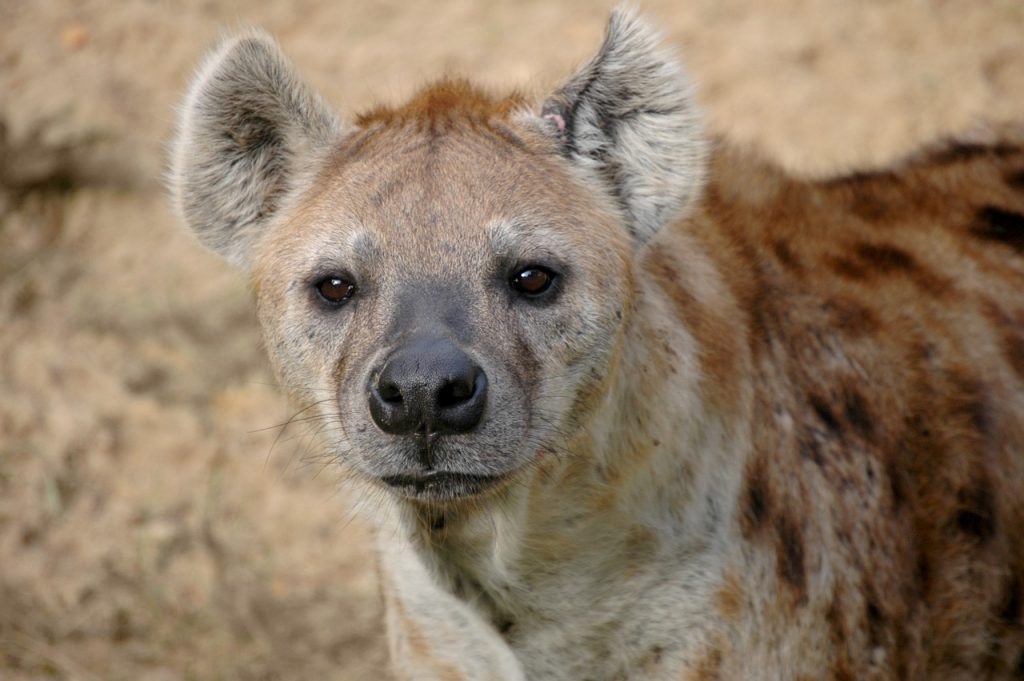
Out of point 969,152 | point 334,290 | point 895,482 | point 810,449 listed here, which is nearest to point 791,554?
point 810,449

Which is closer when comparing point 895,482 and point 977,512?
point 895,482

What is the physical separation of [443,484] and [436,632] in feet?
1.87

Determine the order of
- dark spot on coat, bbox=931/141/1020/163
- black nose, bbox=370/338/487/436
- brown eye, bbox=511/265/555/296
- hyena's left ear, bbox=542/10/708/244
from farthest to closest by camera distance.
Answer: dark spot on coat, bbox=931/141/1020/163, hyena's left ear, bbox=542/10/708/244, brown eye, bbox=511/265/555/296, black nose, bbox=370/338/487/436

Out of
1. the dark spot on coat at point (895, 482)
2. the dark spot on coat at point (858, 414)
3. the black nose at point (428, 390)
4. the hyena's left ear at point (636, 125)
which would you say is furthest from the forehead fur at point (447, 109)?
the dark spot on coat at point (895, 482)

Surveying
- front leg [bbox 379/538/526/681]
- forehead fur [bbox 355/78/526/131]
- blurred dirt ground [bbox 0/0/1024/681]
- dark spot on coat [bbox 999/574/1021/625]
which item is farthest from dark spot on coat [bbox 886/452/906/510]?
blurred dirt ground [bbox 0/0/1024/681]

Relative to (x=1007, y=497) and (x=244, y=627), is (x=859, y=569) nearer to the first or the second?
(x=1007, y=497)

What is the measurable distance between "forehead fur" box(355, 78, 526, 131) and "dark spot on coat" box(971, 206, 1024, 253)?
1397 millimetres

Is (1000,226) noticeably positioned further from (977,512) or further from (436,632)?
(436,632)

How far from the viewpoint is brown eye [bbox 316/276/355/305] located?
2.53m

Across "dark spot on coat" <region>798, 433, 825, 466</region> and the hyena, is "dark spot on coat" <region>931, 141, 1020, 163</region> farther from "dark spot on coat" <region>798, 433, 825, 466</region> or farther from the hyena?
"dark spot on coat" <region>798, 433, 825, 466</region>

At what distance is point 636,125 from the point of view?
8.80 feet

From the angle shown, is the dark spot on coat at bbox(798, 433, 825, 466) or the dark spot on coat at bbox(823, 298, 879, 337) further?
the dark spot on coat at bbox(823, 298, 879, 337)

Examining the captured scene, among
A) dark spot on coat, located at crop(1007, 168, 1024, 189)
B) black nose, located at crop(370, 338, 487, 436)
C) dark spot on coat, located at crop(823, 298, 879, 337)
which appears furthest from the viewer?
dark spot on coat, located at crop(1007, 168, 1024, 189)

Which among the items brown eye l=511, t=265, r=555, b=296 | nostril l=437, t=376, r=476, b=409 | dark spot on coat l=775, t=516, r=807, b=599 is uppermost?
brown eye l=511, t=265, r=555, b=296
